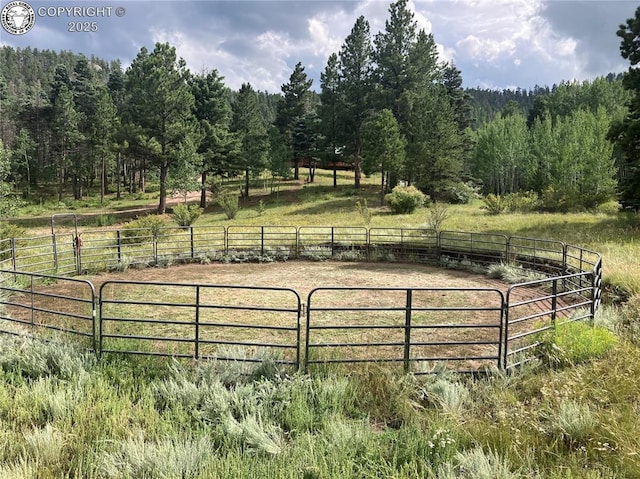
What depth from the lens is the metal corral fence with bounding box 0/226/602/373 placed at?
6305 mm

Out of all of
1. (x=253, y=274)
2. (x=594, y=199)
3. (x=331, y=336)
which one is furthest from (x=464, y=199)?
(x=331, y=336)

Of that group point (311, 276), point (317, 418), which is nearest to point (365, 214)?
point (311, 276)

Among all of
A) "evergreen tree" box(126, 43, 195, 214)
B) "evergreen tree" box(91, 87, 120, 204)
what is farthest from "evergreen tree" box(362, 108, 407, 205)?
"evergreen tree" box(91, 87, 120, 204)

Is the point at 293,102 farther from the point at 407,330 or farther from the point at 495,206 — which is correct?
the point at 407,330

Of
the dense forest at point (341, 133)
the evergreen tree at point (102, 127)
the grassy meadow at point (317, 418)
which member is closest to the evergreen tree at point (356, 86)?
the dense forest at point (341, 133)

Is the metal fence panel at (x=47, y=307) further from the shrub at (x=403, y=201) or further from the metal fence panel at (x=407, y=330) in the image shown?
the shrub at (x=403, y=201)

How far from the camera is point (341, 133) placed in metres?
47.5

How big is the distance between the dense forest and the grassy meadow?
20405 mm

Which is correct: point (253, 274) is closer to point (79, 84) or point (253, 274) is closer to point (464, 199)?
point (464, 199)

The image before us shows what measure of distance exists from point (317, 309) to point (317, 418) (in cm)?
157

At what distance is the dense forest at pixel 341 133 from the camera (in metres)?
38.6

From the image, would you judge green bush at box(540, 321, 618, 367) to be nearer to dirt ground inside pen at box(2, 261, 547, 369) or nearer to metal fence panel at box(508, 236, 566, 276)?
dirt ground inside pen at box(2, 261, 547, 369)

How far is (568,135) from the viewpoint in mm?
43500

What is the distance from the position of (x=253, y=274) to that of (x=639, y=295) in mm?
11399
